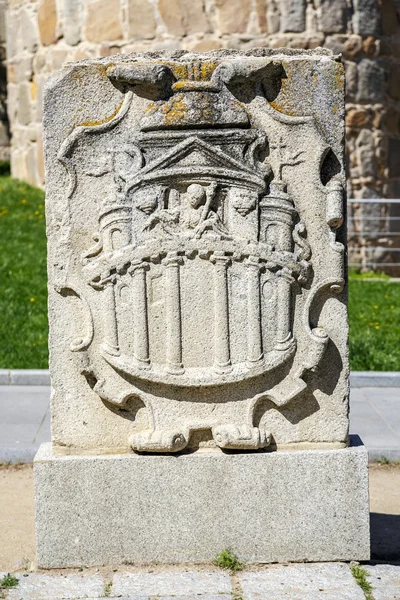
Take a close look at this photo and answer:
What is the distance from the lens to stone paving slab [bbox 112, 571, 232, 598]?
11.2ft

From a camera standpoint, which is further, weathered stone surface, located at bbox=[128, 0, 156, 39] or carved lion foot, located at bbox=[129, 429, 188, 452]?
weathered stone surface, located at bbox=[128, 0, 156, 39]

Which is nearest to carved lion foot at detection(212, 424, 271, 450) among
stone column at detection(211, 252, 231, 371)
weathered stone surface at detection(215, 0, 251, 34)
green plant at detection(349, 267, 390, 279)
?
stone column at detection(211, 252, 231, 371)

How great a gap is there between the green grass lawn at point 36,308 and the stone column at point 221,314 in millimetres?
3565

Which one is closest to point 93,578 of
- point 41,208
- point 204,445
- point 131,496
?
point 131,496

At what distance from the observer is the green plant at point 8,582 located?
11.4ft

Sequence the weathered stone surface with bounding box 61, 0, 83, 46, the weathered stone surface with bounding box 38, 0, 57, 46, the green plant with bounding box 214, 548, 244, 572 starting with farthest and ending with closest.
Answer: the weathered stone surface with bounding box 38, 0, 57, 46
the weathered stone surface with bounding box 61, 0, 83, 46
the green plant with bounding box 214, 548, 244, 572

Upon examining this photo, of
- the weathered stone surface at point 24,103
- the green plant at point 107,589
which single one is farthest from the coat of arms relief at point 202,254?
the weathered stone surface at point 24,103

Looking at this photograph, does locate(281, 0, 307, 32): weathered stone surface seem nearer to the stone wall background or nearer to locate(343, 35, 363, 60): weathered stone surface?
the stone wall background

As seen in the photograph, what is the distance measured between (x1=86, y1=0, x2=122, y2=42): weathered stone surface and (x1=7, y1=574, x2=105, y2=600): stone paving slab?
8.15 meters

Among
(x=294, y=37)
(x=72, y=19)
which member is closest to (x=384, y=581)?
(x=294, y=37)

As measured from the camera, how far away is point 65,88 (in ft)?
11.4

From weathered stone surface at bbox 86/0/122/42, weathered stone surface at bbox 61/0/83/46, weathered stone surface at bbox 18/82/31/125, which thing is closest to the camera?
weathered stone surface at bbox 86/0/122/42

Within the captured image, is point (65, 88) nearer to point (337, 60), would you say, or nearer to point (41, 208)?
point (337, 60)

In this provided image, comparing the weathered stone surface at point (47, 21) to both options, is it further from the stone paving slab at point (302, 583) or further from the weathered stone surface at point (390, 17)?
the stone paving slab at point (302, 583)
